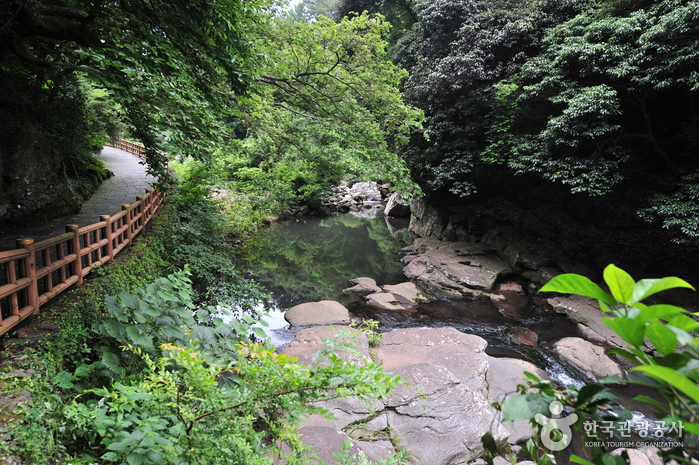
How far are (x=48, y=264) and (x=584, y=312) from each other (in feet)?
32.3

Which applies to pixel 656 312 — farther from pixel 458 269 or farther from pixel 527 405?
pixel 458 269

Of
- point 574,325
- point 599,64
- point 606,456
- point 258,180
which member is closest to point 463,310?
point 574,325

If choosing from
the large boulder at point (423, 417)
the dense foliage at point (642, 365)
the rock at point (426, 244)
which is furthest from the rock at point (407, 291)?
the dense foliage at point (642, 365)

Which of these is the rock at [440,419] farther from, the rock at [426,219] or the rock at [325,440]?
the rock at [426,219]

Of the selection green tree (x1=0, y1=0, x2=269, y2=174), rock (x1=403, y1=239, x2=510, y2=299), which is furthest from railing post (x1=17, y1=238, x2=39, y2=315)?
rock (x1=403, y1=239, x2=510, y2=299)

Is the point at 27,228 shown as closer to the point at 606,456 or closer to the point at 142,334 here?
the point at 142,334

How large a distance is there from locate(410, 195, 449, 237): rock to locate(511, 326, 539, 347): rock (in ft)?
22.2

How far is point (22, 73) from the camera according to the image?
6309 millimetres

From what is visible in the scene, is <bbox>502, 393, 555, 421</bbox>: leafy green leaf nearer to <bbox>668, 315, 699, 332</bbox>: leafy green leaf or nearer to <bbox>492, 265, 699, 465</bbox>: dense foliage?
<bbox>492, 265, 699, 465</bbox>: dense foliage

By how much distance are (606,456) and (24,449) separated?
284cm

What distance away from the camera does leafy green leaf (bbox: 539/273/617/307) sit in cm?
69

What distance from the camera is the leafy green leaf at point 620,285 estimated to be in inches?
27.9

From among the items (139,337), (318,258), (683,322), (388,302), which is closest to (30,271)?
(139,337)

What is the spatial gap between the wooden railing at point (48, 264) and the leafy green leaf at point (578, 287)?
12.5 feet
